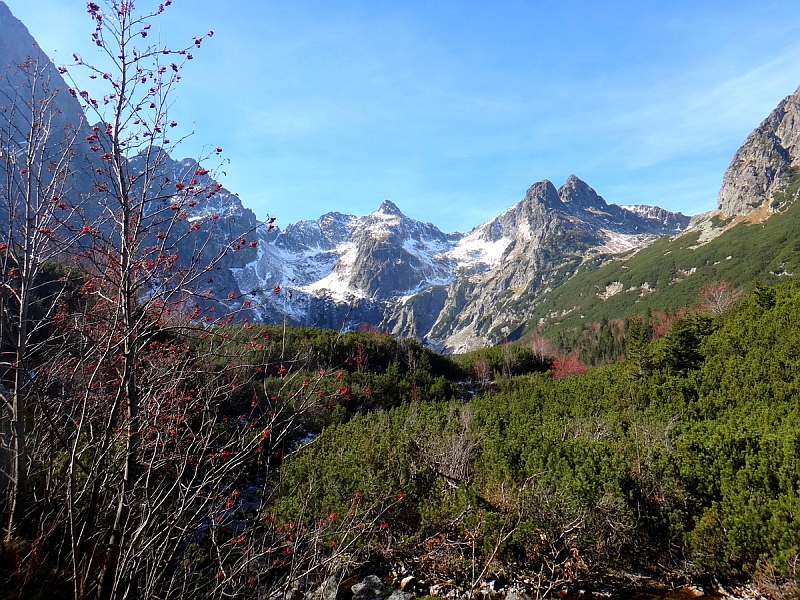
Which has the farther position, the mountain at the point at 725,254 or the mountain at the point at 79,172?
the mountain at the point at 725,254

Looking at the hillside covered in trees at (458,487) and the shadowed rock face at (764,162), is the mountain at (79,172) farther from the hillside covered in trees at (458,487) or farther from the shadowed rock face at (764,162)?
the shadowed rock face at (764,162)

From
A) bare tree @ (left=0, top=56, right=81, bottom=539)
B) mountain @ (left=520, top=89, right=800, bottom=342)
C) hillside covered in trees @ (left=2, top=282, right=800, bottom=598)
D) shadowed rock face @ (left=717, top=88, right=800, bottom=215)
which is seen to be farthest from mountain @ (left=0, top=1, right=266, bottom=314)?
shadowed rock face @ (left=717, top=88, right=800, bottom=215)

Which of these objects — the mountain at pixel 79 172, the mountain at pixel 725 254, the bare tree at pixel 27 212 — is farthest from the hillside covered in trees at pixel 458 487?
the mountain at pixel 725 254

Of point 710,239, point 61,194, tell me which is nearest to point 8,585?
point 61,194

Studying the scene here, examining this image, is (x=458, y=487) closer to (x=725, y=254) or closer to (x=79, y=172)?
(x=79, y=172)

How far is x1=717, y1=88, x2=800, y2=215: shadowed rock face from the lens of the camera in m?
112

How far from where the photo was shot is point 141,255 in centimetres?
332

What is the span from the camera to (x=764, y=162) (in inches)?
4683

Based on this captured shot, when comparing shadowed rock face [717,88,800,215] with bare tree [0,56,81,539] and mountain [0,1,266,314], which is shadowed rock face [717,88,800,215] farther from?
bare tree [0,56,81,539]

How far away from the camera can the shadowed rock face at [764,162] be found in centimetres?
11181

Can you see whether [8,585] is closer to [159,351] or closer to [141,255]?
[159,351]

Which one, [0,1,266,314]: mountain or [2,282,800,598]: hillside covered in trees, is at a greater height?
[0,1,266,314]: mountain

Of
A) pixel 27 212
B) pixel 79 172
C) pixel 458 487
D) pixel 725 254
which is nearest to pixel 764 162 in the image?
pixel 725 254

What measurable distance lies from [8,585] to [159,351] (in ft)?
6.58
